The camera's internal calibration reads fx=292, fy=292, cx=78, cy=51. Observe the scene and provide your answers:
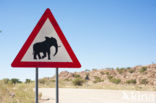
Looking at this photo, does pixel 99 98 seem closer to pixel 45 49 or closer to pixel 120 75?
pixel 45 49

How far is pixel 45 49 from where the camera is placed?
19.8ft

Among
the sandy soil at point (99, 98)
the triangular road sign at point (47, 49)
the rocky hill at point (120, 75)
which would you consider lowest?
the sandy soil at point (99, 98)

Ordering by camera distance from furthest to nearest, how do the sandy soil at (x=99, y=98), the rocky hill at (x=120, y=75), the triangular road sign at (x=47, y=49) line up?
the rocky hill at (x=120, y=75) < the sandy soil at (x=99, y=98) < the triangular road sign at (x=47, y=49)

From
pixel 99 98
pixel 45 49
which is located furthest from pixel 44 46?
pixel 99 98

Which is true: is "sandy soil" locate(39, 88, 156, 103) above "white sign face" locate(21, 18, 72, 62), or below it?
below

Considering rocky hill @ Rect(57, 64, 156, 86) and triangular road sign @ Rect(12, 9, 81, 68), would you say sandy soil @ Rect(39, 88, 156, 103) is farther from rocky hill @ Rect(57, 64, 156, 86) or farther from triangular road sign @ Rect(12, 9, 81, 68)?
rocky hill @ Rect(57, 64, 156, 86)

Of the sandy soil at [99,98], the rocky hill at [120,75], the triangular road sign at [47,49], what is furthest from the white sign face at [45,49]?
the rocky hill at [120,75]

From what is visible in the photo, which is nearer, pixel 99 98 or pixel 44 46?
pixel 44 46

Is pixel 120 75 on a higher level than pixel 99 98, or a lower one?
higher

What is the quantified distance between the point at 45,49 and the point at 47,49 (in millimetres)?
41

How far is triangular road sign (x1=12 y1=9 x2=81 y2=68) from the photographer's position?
19.0ft

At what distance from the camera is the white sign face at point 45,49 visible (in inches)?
229

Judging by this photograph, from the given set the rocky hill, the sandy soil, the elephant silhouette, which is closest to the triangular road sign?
the elephant silhouette

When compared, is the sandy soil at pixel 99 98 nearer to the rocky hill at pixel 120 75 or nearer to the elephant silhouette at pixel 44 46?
the elephant silhouette at pixel 44 46
